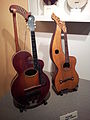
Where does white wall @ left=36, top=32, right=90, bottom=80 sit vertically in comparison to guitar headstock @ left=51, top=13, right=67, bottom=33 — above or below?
below

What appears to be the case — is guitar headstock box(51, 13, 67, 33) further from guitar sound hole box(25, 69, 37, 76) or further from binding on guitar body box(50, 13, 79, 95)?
guitar sound hole box(25, 69, 37, 76)

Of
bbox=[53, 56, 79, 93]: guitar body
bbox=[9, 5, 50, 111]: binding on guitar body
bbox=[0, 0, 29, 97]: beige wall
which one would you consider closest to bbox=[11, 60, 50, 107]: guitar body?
bbox=[9, 5, 50, 111]: binding on guitar body

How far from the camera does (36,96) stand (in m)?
1.06

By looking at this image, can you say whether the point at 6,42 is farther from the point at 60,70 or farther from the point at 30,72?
the point at 60,70

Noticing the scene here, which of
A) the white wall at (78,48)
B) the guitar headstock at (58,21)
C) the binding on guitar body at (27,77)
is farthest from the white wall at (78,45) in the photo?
the binding on guitar body at (27,77)

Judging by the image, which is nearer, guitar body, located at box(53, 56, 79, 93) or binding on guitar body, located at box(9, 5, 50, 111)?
binding on guitar body, located at box(9, 5, 50, 111)

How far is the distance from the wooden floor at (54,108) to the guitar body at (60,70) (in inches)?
2.9

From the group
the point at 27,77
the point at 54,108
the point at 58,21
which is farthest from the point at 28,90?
the point at 58,21

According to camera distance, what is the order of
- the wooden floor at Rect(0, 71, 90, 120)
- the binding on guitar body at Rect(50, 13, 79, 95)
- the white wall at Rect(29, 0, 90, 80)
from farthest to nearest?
the white wall at Rect(29, 0, 90, 80) → the binding on guitar body at Rect(50, 13, 79, 95) → the wooden floor at Rect(0, 71, 90, 120)

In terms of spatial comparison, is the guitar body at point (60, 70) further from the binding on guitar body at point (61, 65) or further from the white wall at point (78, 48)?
the white wall at point (78, 48)

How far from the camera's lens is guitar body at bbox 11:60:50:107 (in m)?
1.00

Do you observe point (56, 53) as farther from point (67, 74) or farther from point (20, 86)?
point (20, 86)

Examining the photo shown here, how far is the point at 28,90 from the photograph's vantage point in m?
1.03

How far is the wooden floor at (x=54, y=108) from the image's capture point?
0.98 m
